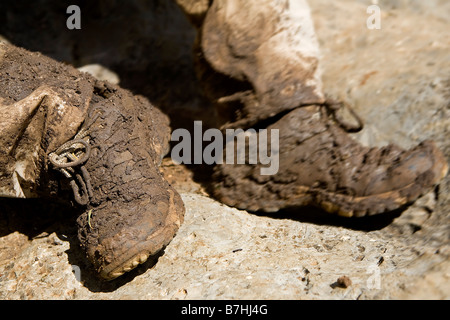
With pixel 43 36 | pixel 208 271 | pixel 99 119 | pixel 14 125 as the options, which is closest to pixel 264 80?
pixel 99 119

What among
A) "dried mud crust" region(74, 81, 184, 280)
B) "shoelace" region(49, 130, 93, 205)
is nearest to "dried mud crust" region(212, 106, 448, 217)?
"dried mud crust" region(74, 81, 184, 280)

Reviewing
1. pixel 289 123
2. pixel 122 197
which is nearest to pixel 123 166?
pixel 122 197

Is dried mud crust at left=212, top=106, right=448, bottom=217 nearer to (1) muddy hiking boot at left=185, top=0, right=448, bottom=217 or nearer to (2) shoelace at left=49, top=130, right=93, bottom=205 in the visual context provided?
(1) muddy hiking boot at left=185, top=0, right=448, bottom=217

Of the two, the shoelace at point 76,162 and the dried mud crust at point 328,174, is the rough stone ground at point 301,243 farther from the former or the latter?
the shoelace at point 76,162

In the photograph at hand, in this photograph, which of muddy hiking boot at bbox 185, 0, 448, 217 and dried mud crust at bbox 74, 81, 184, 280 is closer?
dried mud crust at bbox 74, 81, 184, 280

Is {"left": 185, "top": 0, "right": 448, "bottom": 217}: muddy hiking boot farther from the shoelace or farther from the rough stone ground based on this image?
the shoelace

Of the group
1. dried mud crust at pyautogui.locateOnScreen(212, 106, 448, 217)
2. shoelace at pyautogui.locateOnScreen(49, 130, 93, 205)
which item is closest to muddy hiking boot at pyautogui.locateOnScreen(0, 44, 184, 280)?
shoelace at pyautogui.locateOnScreen(49, 130, 93, 205)
